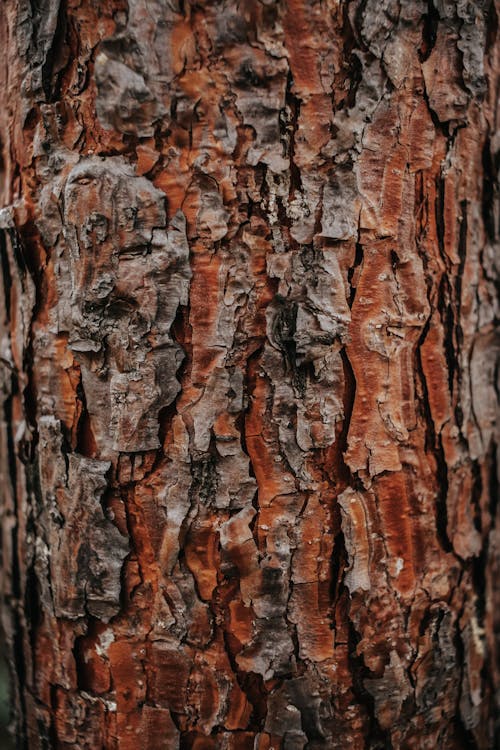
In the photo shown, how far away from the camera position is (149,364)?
104 cm

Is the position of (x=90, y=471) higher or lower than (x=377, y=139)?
lower

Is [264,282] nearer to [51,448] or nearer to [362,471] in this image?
[362,471]

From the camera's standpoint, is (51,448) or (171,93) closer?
(171,93)

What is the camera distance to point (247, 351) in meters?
1.04

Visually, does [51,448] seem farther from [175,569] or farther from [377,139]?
[377,139]

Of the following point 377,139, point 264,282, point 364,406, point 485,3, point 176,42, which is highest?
point 485,3

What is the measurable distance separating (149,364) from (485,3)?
889 millimetres

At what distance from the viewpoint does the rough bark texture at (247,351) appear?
101 cm

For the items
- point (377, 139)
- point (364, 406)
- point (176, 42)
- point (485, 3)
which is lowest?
point (364, 406)

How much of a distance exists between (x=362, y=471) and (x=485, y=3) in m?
0.87

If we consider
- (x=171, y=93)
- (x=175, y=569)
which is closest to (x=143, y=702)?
(x=175, y=569)

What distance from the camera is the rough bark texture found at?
1012mm

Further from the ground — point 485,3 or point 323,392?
point 485,3

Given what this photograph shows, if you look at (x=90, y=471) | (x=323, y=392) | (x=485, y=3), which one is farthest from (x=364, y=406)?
(x=485, y=3)
